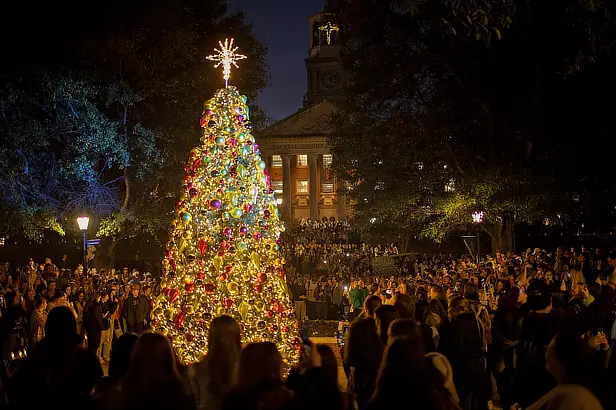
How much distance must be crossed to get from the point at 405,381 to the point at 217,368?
1.55 m

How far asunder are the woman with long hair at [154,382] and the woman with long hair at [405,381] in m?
1.22

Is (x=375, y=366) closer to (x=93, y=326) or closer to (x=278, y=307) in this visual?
(x=278, y=307)

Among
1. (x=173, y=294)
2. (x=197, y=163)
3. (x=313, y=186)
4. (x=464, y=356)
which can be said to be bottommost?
(x=464, y=356)

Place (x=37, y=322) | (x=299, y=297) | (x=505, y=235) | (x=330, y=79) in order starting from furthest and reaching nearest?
(x=330, y=79)
(x=505, y=235)
(x=299, y=297)
(x=37, y=322)

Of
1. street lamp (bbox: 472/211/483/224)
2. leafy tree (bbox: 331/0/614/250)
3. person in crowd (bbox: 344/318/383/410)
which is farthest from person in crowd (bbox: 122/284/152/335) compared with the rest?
street lamp (bbox: 472/211/483/224)

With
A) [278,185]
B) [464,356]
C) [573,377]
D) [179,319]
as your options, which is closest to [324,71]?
[278,185]

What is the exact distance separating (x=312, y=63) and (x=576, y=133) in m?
60.4

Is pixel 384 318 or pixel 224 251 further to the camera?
pixel 224 251

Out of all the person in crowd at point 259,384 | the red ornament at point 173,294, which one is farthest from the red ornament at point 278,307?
the person in crowd at point 259,384

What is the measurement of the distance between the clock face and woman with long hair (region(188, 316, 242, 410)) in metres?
77.1

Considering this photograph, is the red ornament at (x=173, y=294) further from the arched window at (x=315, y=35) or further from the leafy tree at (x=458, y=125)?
the arched window at (x=315, y=35)

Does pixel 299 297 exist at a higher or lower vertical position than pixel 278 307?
lower

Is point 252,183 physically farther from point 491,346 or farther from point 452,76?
point 452,76

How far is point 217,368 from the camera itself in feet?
16.7
